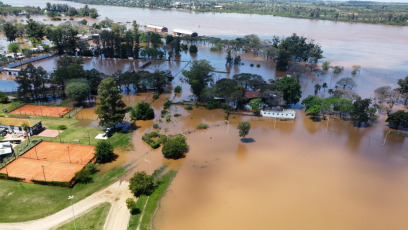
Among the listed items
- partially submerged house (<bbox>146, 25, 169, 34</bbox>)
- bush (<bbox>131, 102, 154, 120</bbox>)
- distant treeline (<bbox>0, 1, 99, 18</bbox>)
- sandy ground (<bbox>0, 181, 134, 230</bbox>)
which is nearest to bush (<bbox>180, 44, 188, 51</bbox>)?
partially submerged house (<bbox>146, 25, 169, 34</bbox>)

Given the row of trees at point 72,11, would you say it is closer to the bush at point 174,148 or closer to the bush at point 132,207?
the bush at point 174,148

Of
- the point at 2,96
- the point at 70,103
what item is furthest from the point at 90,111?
the point at 2,96

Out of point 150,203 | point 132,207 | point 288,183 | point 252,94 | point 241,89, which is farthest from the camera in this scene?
point 252,94

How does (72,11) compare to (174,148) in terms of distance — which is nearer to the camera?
(174,148)

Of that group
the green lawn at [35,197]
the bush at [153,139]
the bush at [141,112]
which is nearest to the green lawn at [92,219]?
the green lawn at [35,197]

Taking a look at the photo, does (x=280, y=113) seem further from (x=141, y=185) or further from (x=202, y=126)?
(x=141, y=185)

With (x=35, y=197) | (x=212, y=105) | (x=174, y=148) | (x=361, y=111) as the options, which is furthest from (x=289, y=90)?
(x=35, y=197)

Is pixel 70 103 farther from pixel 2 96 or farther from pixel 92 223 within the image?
pixel 92 223
